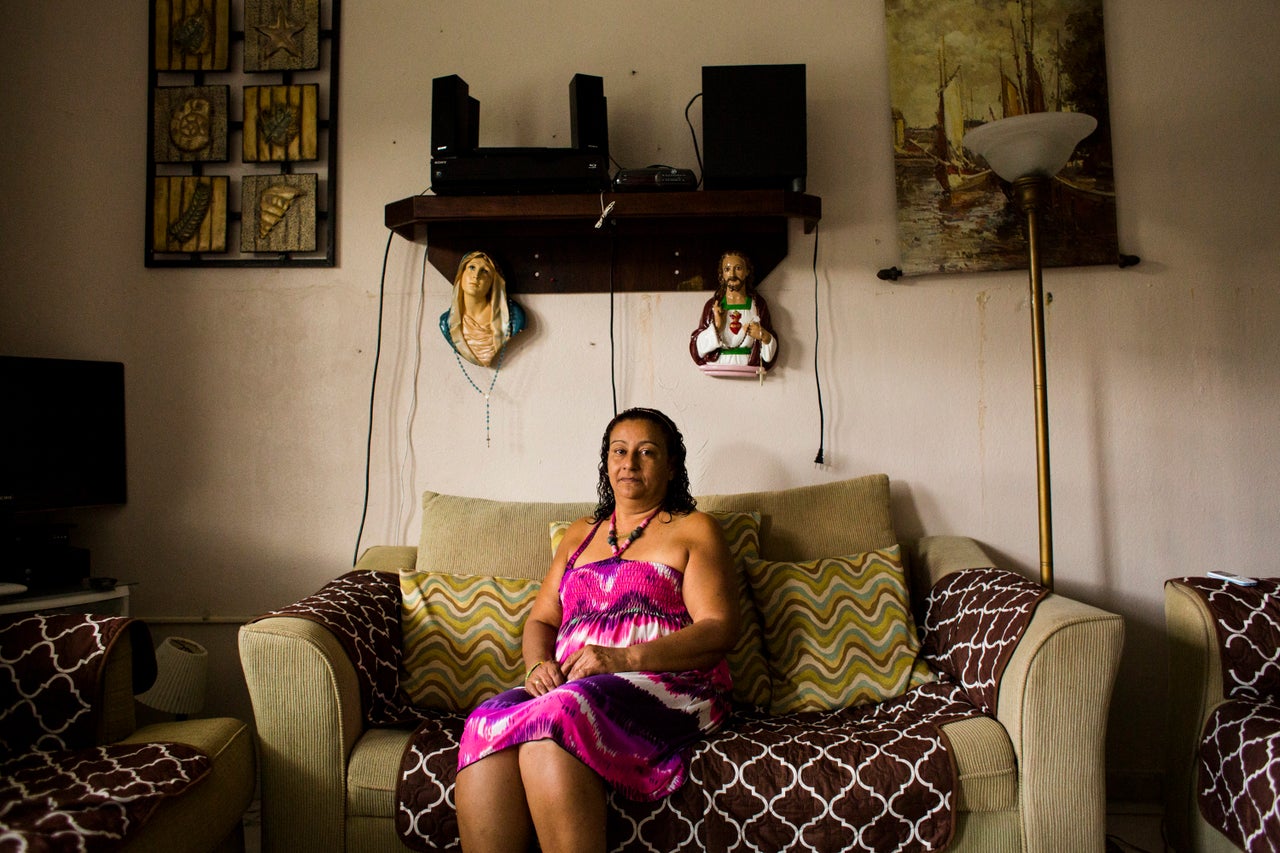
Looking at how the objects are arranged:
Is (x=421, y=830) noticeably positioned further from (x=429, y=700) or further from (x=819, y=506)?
(x=819, y=506)

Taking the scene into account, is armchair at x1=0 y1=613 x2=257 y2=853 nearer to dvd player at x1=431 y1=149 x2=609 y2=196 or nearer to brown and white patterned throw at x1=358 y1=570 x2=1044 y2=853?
brown and white patterned throw at x1=358 y1=570 x2=1044 y2=853

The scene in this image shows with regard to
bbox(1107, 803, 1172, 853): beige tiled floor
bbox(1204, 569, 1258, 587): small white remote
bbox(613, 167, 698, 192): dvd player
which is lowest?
bbox(1107, 803, 1172, 853): beige tiled floor

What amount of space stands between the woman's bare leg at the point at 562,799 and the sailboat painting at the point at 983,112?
165 cm

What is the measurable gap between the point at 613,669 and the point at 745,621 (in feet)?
1.52

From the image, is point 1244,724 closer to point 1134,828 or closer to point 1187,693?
point 1187,693

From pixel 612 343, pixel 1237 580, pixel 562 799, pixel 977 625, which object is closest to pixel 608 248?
pixel 612 343

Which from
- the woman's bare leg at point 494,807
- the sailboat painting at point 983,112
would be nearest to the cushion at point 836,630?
the woman's bare leg at point 494,807

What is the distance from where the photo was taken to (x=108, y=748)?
147 centimetres

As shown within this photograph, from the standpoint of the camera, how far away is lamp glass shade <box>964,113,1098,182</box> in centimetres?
196

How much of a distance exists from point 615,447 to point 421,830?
34.6 inches

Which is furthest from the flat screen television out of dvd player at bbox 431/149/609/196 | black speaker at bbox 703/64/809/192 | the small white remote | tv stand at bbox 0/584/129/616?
the small white remote

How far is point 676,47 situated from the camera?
95.0 inches

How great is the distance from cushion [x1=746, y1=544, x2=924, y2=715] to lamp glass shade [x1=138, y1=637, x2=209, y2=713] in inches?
55.3

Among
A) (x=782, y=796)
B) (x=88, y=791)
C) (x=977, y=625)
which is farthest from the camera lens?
(x=977, y=625)
